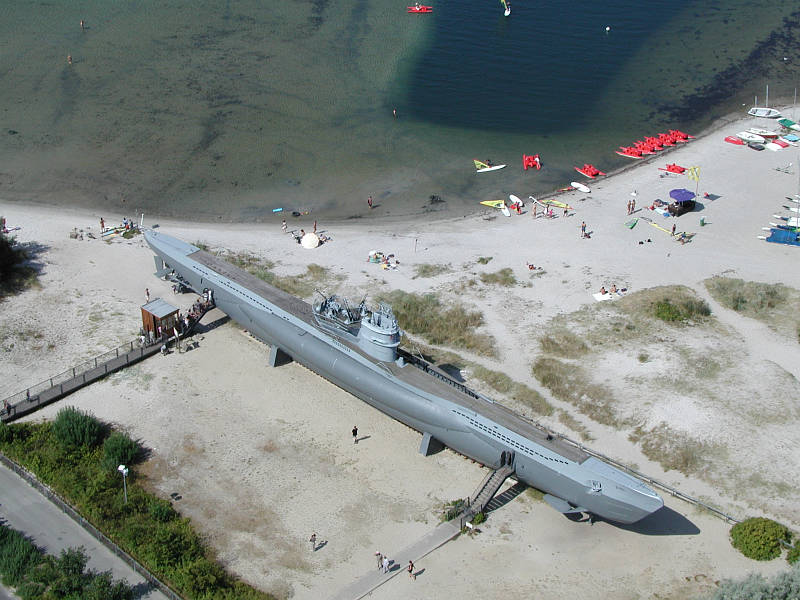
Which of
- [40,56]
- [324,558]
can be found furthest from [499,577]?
[40,56]

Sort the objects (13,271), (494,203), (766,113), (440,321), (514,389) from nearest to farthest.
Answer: (514,389) → (440,321) → (13,271) → (494,203) → (766,113)

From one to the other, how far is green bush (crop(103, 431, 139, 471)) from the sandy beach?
1018 mm

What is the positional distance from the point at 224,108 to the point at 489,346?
49092 mm

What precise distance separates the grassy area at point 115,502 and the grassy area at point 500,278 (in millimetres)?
27792

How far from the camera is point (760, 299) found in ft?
189

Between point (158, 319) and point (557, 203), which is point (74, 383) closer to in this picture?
point (158, 319)

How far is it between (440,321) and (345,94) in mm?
45640

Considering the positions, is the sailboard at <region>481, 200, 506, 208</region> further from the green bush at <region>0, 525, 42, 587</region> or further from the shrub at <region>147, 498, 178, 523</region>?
the green bush at <region>0, 525, 42, 587</region>

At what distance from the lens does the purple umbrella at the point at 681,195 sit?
230 ft

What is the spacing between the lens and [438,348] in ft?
176

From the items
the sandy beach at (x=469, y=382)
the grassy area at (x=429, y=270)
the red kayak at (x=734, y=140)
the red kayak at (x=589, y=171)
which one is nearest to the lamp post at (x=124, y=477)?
the sandy beach at (x=469, y=382)

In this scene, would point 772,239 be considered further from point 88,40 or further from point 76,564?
point 88,40

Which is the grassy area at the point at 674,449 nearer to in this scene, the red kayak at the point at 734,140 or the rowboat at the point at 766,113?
the red kayak at the point at 734,140

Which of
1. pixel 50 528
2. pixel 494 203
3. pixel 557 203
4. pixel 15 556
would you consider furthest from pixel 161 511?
pixel 557 203
